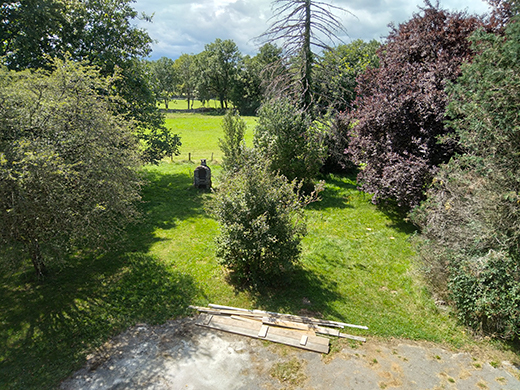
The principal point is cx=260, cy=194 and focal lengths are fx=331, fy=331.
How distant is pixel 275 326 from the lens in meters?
6.86

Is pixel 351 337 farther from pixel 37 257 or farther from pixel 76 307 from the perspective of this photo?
pixel 37 257

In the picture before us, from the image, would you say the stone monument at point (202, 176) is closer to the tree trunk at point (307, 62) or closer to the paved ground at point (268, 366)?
the tree trunk at point (307, 62)

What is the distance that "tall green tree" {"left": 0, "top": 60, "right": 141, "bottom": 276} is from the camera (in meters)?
6.12

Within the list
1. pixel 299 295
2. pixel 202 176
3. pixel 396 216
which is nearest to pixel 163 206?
pixel 202 176

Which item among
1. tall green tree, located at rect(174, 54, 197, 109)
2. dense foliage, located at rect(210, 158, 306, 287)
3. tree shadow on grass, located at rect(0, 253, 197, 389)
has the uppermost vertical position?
tall green tree, located at rect(174, 54, 197, 109)

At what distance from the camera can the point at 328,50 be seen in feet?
48.5

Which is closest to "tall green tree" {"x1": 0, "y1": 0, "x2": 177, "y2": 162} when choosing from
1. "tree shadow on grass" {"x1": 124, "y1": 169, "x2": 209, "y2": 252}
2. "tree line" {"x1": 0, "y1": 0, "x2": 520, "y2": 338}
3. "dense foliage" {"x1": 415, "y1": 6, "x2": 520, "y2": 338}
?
"tree line" {"x1": 0, "y1": 0, "x2": 520, "y2": 338}

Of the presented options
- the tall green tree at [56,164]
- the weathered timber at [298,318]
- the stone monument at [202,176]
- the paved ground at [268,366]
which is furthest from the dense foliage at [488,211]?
the stone monument at [202,176]

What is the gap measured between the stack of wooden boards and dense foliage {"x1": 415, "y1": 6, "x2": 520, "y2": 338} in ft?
7.93

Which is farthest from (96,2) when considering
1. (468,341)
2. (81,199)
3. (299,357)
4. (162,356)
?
(468,341)

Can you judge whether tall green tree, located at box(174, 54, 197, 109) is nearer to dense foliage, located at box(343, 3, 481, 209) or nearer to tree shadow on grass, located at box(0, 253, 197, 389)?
dense foliage, located at box(343, 3, 481, 209)

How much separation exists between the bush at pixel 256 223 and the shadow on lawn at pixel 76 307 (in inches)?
60.4

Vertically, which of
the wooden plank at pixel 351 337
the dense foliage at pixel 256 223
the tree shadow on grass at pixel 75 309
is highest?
the dense foliage at pixel 256 223

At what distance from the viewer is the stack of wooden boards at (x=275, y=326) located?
6.46 m
